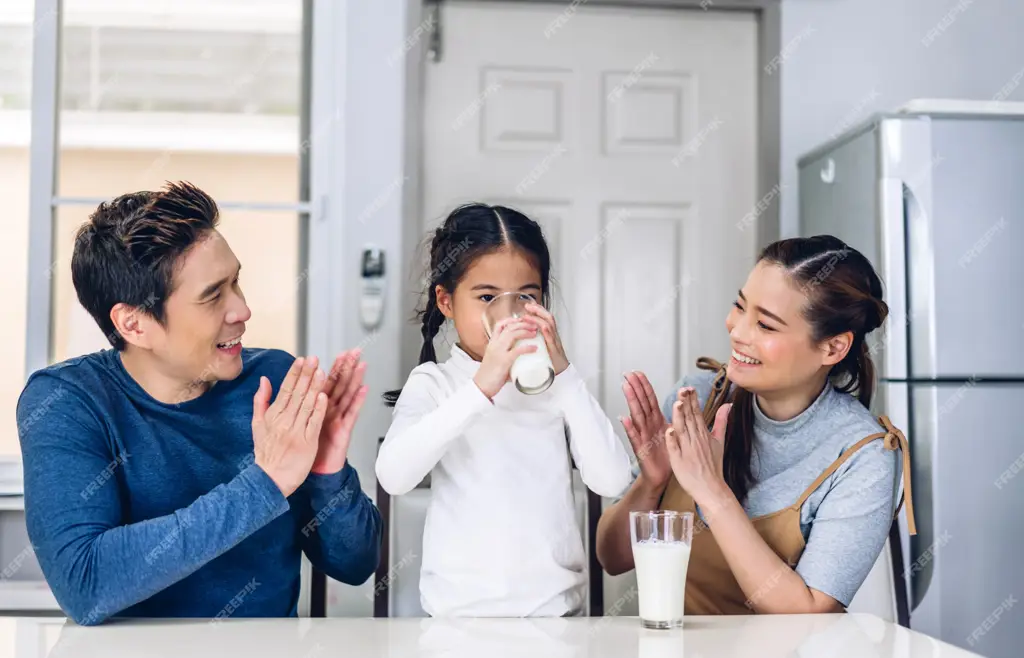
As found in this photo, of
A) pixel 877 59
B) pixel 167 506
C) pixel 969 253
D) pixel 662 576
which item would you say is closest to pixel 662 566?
pixel 662 576

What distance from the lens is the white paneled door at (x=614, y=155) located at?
9.79 feet

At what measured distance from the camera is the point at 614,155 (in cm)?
304

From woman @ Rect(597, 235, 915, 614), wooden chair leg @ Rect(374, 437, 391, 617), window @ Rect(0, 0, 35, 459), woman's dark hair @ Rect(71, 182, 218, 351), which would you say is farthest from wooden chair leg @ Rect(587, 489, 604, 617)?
window @ Rect(0, 0, 35, 459)

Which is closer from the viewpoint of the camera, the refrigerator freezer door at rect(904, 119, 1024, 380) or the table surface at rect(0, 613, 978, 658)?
the table surface at rect(0, 613, 978, 658)

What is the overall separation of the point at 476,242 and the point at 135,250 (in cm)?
49

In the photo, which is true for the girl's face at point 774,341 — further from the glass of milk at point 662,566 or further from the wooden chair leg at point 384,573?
the wooden chair leg at point 384,573

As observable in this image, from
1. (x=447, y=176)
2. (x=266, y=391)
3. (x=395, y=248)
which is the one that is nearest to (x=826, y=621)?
(x=266, y=391)

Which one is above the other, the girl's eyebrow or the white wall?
the white wall

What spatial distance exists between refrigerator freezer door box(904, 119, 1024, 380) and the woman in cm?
73

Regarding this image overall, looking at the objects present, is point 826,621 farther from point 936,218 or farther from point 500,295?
point 936,218

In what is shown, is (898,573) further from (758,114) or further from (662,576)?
(758,114)

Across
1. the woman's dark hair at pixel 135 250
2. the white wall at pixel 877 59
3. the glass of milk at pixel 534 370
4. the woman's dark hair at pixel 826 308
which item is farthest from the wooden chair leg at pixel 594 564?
the white wall at pixel 877 59

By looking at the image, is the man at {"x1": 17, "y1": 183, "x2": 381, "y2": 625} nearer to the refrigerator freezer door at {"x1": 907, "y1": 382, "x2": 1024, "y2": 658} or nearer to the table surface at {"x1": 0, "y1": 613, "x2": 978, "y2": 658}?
the table surface at {"x1": 0, "y1": 613, "x2": 978, "y2": 658}

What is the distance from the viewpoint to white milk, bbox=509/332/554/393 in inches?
50.1
